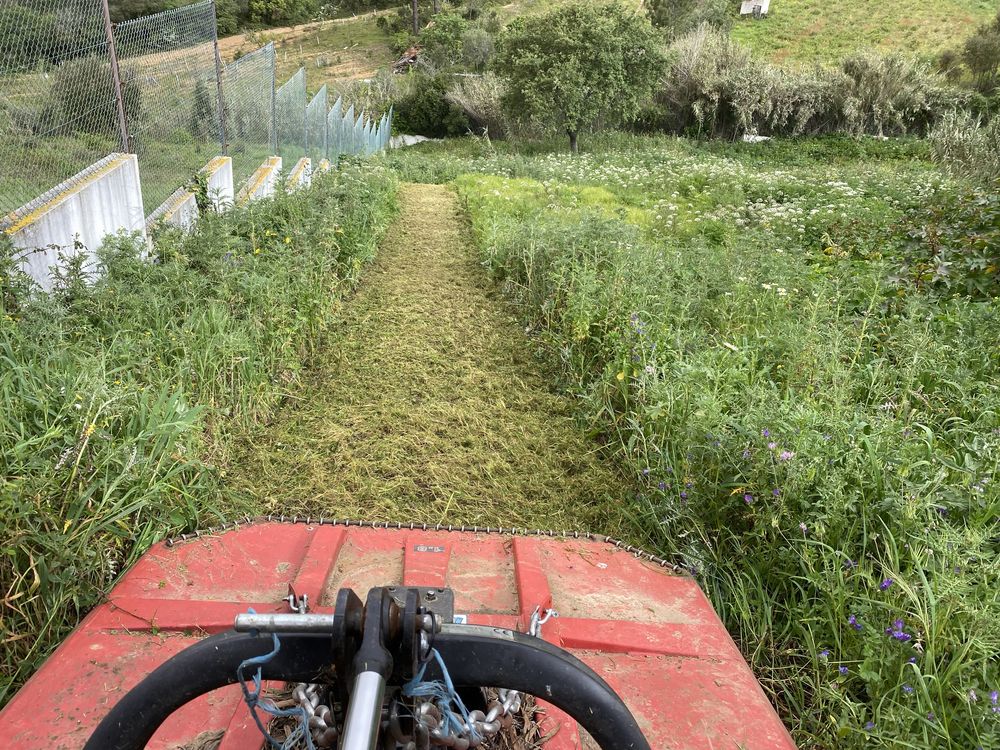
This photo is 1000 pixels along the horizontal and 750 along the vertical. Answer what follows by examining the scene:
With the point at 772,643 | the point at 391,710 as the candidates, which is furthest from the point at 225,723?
the point at 772,643

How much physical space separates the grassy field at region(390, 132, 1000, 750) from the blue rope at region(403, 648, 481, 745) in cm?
136

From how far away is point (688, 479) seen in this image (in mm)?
2928

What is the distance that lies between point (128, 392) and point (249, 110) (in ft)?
21.6

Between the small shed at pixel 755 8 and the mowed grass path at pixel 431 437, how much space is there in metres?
57.0

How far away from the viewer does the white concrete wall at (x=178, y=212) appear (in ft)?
17.6

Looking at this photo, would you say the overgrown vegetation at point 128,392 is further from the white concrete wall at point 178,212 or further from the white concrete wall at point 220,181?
the white concrete wall at point 220,181

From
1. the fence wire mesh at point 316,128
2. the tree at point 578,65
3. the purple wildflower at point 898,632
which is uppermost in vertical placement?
the tree at point 578,65

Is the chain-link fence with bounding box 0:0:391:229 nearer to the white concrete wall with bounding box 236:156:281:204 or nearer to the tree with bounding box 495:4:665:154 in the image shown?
the white concrete wall with bounding box 236:156:281:204

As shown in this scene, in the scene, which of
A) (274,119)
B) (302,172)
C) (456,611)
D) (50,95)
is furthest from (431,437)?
(302,172)

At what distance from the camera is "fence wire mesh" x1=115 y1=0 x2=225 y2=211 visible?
17.7 feet

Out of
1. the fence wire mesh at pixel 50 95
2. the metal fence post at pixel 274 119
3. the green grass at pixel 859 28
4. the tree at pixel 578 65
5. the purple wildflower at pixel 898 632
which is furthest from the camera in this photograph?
the green grass at pixel 859 28

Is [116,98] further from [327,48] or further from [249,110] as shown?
[327,48]

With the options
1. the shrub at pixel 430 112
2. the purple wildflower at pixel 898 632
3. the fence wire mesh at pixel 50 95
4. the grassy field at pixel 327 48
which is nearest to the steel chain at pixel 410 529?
the purple wildflower at pixel 898 632

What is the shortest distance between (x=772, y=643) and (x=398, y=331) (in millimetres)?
3584
